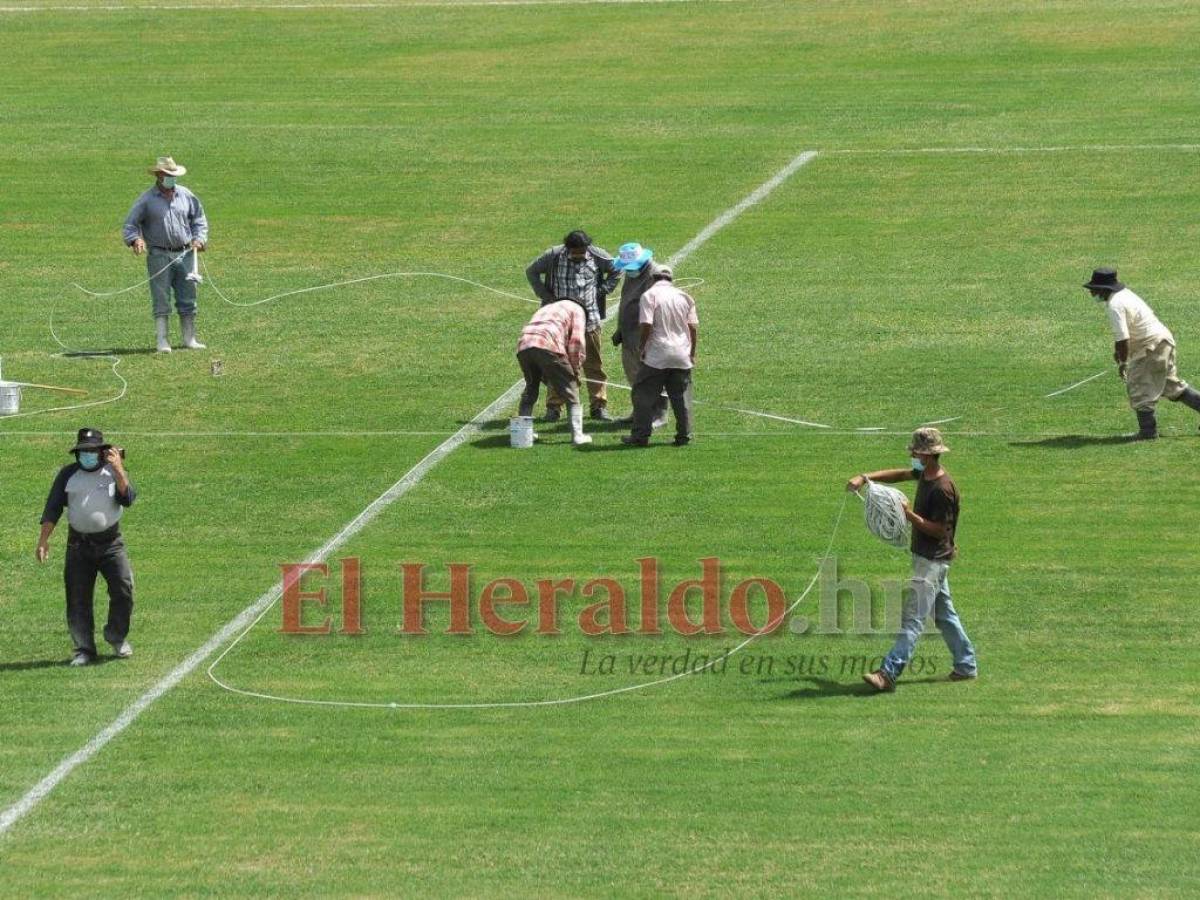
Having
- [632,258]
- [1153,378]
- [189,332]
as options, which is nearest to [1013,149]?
[189,332]

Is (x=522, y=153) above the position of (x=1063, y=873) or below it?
above

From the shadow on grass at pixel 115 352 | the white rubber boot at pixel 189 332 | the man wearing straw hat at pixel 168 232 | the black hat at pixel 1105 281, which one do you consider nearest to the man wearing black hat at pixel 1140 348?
the black hat at pixel 1105 281

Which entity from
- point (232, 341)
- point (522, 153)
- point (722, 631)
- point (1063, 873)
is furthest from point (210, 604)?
point (522, 153)

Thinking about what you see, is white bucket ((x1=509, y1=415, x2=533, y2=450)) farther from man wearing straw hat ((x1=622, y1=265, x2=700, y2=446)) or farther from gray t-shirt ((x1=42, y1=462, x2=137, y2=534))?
gray t-shirt ((x1=42, y1=462, x2=137, y2=534))

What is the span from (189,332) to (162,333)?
36 centimetres

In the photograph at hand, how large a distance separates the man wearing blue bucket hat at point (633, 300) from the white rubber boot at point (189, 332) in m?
6.70

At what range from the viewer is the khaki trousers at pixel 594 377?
2275 centimetres

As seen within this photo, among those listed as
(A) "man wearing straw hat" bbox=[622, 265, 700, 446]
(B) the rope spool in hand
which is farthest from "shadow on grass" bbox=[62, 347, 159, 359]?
(B) the rope spool in hand

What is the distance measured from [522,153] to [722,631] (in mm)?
22018

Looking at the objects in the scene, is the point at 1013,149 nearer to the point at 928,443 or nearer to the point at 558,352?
the point at 558,352

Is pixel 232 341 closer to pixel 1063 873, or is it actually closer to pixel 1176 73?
pixel 1063 873

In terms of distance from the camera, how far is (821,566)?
17672 mm

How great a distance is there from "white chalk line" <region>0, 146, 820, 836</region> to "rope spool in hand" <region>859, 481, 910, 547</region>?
5016 mm

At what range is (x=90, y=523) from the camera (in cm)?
1566
